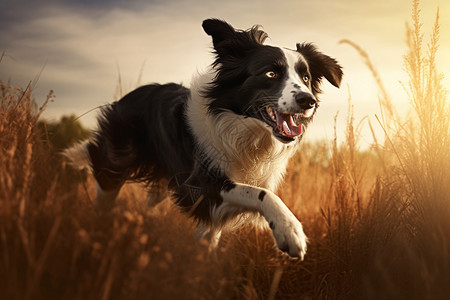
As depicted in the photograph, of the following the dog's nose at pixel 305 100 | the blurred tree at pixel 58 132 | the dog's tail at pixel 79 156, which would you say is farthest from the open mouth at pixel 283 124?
the dog's tail at pixel 79 156

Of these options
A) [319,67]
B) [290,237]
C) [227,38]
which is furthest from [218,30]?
[290,237]

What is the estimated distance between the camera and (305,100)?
3.34m

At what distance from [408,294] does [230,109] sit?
203 centimetres

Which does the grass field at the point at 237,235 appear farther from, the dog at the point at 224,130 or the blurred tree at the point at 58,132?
the dog at the point at 224,130

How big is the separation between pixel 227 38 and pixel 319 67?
1.05m

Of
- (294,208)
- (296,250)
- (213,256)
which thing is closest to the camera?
(213,256)

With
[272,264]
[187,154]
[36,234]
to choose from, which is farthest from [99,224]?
[272,264]

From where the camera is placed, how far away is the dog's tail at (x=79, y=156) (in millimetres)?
4672

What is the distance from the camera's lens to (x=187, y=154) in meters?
3.88

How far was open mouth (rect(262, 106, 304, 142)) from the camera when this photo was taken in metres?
3.55

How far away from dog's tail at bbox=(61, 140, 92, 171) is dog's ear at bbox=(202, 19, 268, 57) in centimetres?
194

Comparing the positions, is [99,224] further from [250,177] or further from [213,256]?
[250,177]

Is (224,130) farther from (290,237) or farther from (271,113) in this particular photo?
(290,237)

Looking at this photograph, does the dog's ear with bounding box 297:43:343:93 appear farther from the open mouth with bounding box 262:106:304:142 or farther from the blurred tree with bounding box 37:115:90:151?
the blurred tree with bounding box 37:115:90:151
